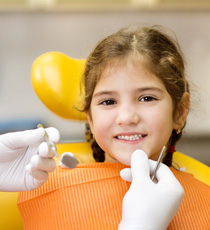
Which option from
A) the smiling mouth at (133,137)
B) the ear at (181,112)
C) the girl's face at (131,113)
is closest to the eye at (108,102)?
the girl's face at (131,113)

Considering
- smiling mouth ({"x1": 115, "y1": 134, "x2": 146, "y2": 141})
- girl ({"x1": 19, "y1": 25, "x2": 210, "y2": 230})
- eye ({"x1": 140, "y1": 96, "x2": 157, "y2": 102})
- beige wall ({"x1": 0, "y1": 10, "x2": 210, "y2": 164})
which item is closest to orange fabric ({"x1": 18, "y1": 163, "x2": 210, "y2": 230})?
girl ({"x1": 19, "y1": 25, "x2": 210, "y2": 230})

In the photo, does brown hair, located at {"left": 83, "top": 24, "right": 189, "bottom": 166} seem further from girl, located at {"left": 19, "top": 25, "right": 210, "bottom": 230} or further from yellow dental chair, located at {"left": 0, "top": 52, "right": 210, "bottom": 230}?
yellow dental chair, located at {"left": 0, "top": 52, "right": 210, "bottom": 230}

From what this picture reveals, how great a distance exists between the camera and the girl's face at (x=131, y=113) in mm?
991

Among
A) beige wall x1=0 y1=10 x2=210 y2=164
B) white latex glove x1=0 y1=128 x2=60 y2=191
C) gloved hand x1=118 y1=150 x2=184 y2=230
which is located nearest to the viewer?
gloved hand x1=118 y1=150 x2=184 y2=230

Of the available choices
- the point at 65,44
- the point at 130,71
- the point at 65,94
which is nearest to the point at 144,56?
the point at 130,71

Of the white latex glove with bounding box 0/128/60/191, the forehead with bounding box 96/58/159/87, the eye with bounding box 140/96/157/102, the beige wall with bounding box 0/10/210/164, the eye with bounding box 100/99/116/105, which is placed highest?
the forehead with bounding box 96/58/159/87

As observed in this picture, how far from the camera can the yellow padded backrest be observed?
1.36 m

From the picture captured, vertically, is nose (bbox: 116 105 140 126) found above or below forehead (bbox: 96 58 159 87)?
below

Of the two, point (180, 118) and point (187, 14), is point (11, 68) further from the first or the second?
point (180, 118)

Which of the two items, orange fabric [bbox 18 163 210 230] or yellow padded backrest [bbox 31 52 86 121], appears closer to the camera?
orange fabric [bbox 18 163 210 230]

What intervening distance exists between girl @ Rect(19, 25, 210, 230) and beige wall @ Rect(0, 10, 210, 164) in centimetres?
216

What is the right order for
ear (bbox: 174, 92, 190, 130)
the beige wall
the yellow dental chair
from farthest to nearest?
the beige wall → the yellow dental chair → ear (bbox: 174, 92, 190, 130)

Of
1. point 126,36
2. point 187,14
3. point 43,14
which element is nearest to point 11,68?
point 43,14

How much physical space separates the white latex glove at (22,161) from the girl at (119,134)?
7 centimetres
